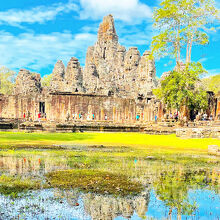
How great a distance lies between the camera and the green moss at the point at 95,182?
4.79m

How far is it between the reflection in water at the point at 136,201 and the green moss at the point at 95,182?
23cm

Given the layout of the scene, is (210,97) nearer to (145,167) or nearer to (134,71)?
(145,167)

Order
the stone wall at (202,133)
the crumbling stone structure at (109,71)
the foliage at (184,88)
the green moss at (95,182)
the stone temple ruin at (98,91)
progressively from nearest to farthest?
the green moss at (95,182), the stone wall at (202,133), the foliage at (184,88), the stone temple ruin at (98,91), the crumbling stone structure at (109,71)

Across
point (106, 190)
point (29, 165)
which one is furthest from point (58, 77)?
point (106, 190)

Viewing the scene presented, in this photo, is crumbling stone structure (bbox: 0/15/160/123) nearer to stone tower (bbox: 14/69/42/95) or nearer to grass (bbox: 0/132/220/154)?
stone tower (bbox: 14/69/42/95)

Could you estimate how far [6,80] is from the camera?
241 ft

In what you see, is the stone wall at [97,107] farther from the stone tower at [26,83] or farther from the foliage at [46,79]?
the foliage at [46,79]

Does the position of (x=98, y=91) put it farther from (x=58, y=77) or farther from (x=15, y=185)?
(x=15, y=185)

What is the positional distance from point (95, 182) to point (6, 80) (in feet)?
242

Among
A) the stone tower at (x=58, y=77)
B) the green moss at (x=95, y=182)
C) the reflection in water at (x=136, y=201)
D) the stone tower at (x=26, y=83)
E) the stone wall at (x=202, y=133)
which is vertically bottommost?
the reflection in water at (x=136, y=201)

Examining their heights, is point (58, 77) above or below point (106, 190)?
above

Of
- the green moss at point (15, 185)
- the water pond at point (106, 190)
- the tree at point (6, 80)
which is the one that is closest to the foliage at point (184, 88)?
the water pond at point (106, 190)

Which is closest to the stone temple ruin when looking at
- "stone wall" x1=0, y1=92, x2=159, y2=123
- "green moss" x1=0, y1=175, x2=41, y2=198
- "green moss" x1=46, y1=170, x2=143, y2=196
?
"stone wall" x1=0, y1=92, x2=159, y2=123

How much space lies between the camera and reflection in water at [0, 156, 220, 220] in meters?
3.72
